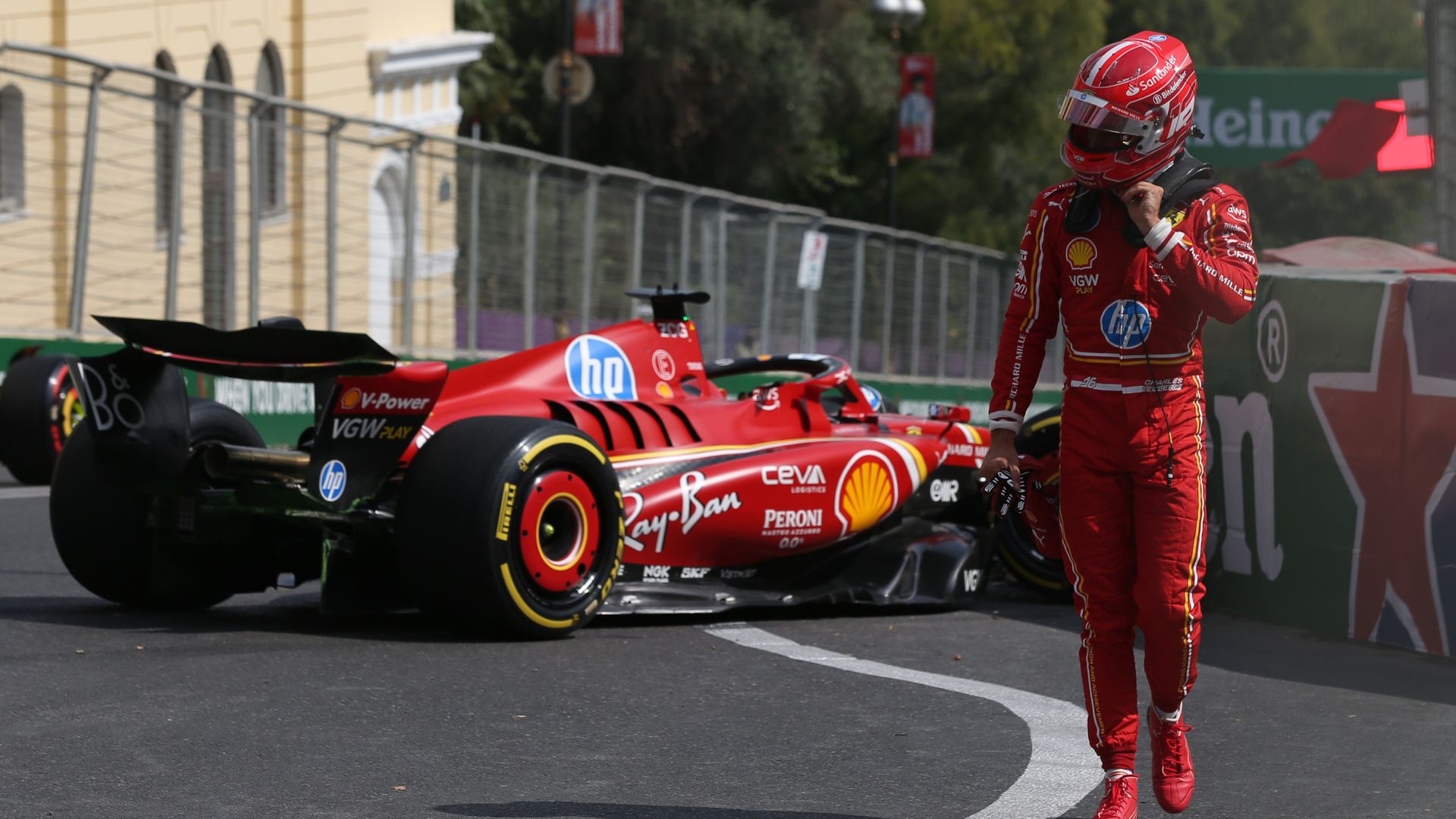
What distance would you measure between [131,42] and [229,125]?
869 centimetres

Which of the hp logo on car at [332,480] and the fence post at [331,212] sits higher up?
the fence post at [331,212]

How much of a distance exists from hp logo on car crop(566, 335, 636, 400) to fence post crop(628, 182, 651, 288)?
524 inches

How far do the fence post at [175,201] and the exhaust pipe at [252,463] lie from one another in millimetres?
9035

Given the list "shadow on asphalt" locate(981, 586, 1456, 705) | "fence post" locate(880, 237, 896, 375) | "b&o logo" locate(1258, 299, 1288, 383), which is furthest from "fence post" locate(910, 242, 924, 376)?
"b&o logo" locate(1258, 299, 1288, 383)

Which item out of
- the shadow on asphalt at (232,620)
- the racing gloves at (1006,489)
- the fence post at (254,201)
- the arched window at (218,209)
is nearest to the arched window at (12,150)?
the arched window at (218,209)

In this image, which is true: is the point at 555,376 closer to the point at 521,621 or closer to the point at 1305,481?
the point at 521,621

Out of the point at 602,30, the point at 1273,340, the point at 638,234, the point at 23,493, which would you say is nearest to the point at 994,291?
the point at 602,30

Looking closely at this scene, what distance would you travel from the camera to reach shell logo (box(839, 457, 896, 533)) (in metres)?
9.14

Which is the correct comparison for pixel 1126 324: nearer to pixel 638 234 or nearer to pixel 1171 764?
pixel 1171 764

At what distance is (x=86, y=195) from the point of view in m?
15.8

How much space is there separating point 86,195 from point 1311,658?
10832 millimetres

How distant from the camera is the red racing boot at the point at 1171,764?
5.01 meters

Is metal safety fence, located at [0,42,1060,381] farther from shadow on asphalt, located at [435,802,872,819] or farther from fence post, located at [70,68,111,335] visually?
shadow on asphalt, located at [435,802,872,819]

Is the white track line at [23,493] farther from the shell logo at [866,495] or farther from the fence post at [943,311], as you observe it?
the fence post at [943,311]
